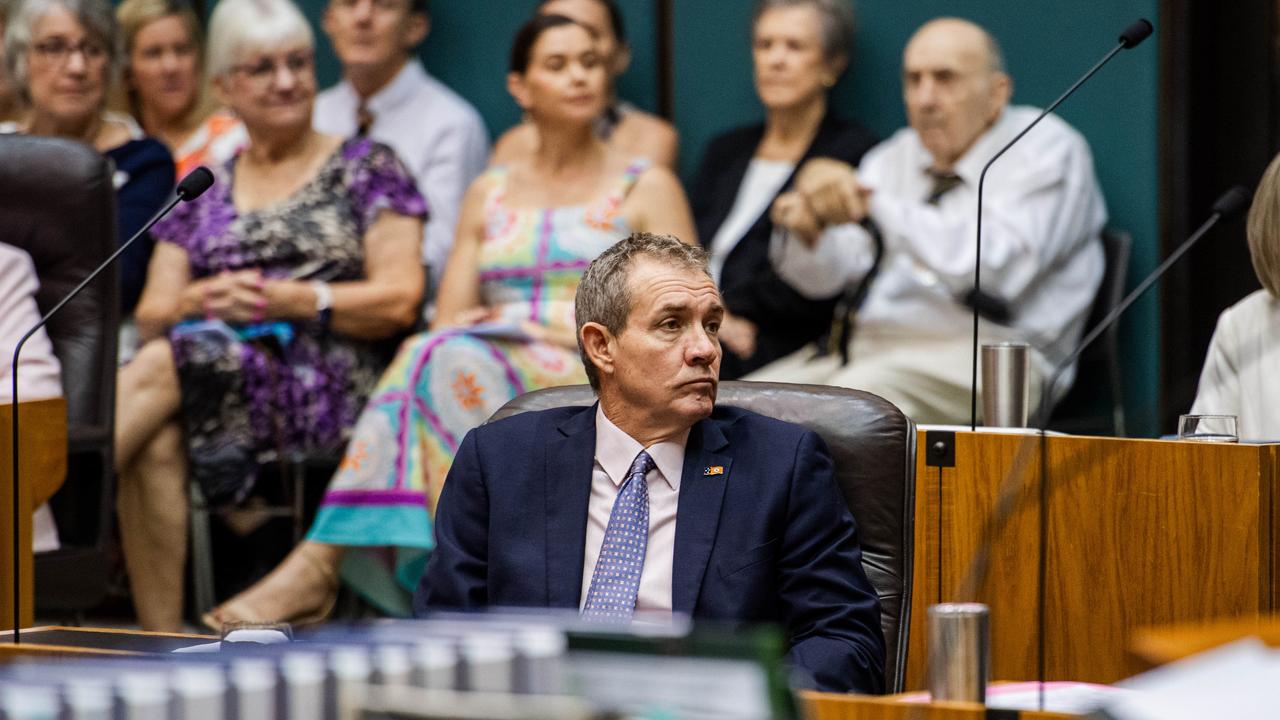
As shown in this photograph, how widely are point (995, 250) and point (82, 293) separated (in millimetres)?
1965

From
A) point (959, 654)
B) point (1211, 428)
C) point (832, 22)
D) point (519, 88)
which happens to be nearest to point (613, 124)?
point (519, 88)

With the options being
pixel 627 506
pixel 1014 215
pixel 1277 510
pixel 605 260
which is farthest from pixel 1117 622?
pixel 1014 215

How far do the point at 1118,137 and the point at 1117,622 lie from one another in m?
1.98

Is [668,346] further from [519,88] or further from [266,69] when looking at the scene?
→ [266,69]

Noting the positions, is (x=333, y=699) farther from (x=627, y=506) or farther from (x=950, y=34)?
(x=950, y=34)

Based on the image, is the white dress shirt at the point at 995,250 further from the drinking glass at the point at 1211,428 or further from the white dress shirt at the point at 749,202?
the drinking glass at the point at 1211,428

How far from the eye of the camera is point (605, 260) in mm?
2410

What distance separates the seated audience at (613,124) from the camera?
4.19 m

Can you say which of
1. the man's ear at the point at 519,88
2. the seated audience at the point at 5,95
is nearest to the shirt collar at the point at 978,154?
the man's ear at the point at 519,88

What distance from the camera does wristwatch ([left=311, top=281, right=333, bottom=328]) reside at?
3.83m

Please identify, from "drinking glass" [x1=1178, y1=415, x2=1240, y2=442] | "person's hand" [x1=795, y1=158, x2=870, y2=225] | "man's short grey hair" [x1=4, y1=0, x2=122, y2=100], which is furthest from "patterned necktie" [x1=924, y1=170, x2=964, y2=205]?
"man's short grey hair" [x1=4, y1=0, x2=122, y2=100]

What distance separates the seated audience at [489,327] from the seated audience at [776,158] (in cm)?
25

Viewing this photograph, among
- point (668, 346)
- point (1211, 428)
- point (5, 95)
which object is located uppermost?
point (5, 95)

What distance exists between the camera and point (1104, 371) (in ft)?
12.8
